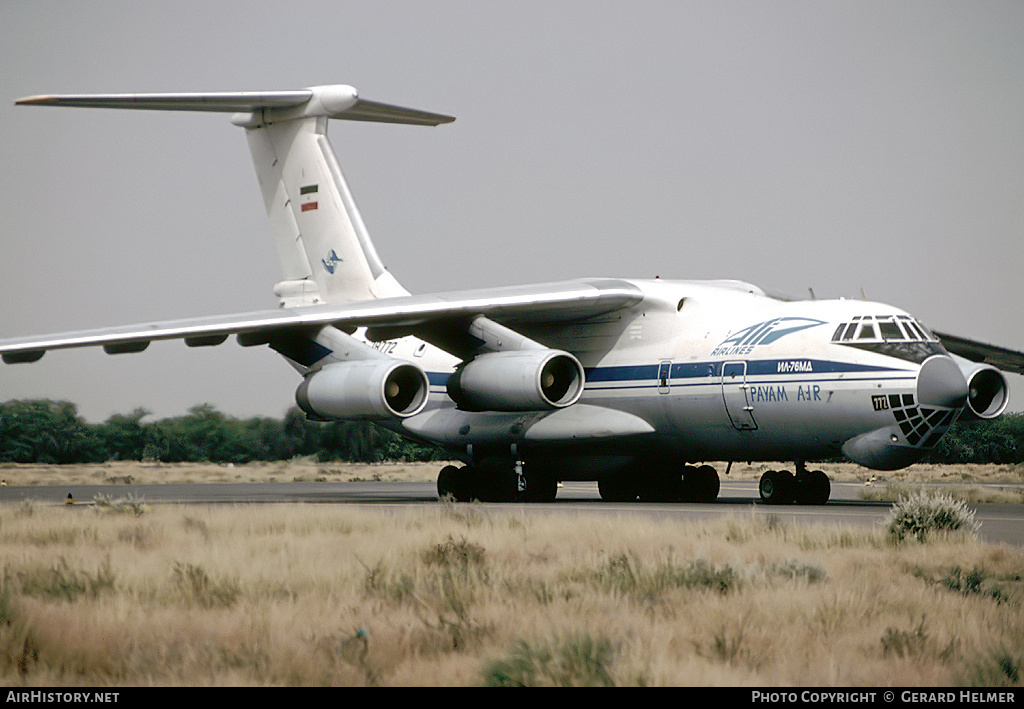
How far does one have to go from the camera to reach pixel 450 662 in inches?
217

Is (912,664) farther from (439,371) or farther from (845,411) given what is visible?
(439,371)

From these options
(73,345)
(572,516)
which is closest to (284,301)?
(73,345)

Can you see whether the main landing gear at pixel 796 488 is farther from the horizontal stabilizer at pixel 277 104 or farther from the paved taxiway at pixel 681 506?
the horizontal stabilizer at pixel 277 104

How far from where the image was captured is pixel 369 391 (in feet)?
55.8

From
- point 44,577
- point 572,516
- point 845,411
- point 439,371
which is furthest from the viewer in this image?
point 439,371

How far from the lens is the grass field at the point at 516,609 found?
533cm

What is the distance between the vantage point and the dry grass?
5.33m

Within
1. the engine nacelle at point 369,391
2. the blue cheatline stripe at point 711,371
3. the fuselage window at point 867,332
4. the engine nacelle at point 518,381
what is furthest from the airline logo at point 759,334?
the engine nacelle at point 369,391

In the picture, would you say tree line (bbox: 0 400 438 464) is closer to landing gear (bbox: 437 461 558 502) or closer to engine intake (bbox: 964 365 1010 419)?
landing gear (bbox: 437 461 558 502)

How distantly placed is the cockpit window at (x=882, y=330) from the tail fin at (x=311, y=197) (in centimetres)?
860

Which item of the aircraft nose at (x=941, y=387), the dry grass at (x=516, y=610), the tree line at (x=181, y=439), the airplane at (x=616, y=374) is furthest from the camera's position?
the tree line at (x=181, y=439)

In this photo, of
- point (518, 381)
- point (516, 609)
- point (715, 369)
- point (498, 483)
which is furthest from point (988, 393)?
point (516, 609)

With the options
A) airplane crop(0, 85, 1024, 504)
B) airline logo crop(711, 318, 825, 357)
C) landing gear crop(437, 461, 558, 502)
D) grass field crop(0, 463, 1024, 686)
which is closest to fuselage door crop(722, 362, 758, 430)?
airplane crop(0, 85, 1024, 504)

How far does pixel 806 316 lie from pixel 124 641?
12.1 meters
